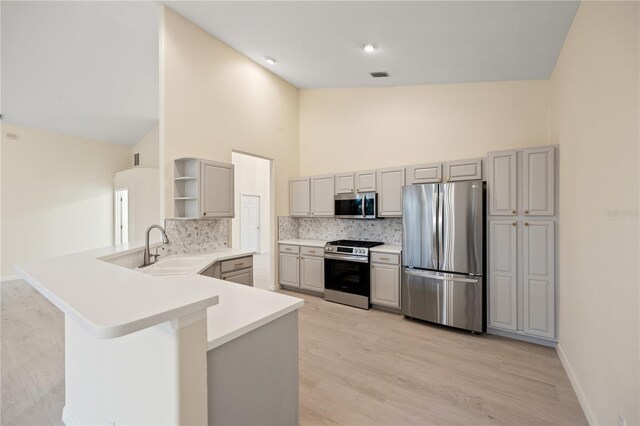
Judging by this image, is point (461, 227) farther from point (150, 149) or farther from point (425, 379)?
point (150, 149)

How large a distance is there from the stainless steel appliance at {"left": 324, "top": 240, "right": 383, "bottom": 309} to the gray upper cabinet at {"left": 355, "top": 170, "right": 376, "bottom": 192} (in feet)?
2.74

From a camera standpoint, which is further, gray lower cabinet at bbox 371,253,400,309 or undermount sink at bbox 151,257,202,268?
gray lower cabinet at bbox 371,253,400,309

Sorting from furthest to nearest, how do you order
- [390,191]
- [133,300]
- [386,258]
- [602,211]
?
[390,191]
[386,258]
[602,211]
[133,300]

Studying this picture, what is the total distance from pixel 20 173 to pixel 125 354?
7107mm

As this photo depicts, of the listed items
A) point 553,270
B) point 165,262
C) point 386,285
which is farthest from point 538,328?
point 165,262

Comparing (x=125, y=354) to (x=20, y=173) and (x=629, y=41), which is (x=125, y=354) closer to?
(x=629, y=41)

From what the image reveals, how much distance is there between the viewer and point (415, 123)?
14.5ft

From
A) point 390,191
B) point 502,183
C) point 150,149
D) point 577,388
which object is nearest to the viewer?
point 577,388

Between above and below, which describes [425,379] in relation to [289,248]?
below

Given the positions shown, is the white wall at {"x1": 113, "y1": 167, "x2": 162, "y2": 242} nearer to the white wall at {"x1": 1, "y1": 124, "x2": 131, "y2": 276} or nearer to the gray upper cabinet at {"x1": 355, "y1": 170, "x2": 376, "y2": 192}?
the white wall at {"x1": 1, "y1": 124, "x2": 131, "y2": 276}

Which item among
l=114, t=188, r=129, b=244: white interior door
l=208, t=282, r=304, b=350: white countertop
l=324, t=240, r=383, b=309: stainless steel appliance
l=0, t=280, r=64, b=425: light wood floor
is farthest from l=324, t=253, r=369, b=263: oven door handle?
l=114, t=188, r=129, b=244: white interior door

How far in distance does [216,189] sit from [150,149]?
4489mm

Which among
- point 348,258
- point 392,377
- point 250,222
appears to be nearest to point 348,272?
point 348,258

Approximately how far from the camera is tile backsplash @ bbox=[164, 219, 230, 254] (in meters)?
3.50
